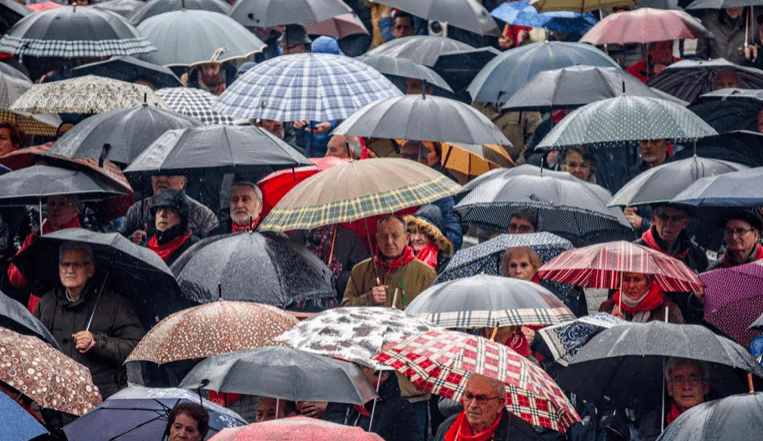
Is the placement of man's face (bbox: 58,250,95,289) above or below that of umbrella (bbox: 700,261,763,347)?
above

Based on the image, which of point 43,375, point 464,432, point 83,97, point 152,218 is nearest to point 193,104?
point 83,97

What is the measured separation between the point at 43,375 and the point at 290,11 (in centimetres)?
779

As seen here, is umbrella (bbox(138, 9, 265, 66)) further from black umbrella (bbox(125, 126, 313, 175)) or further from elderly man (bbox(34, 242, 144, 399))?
elderly man (bbox(34, 242, 144, 399))

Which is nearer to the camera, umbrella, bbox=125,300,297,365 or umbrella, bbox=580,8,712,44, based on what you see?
umbrella, bbox=125,300,297,365

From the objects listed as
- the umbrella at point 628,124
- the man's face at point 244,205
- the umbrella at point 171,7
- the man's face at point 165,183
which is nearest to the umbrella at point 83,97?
the man's face at point 165,183

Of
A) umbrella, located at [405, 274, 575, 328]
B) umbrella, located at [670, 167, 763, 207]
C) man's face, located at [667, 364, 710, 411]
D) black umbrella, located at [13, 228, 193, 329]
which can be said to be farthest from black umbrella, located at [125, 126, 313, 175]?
man's face, located at [667, 364, 710, 411]

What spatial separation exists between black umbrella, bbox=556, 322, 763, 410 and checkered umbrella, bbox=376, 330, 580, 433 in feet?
1.02

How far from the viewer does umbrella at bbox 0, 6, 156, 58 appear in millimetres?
14266

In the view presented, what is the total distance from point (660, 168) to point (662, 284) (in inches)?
64.8

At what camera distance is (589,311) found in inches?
447

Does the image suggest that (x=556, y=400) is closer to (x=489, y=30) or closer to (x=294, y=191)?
(x=294, y=191)

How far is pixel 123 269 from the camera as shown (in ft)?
34.3

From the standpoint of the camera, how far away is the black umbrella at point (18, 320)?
905 centimetres

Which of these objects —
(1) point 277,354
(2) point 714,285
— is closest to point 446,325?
(1) point 277,354
